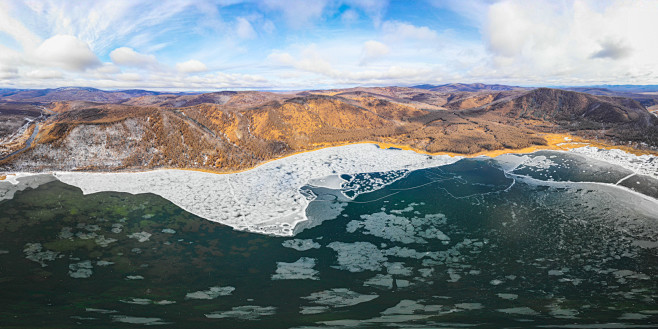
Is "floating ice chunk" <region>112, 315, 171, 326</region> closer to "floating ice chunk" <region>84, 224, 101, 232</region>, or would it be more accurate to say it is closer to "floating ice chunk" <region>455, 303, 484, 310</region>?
"floating ice chunk" <region>455, 303, 484, 310</region>

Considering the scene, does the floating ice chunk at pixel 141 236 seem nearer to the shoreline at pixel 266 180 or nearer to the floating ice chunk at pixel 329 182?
the shoreline at pixel 266 180

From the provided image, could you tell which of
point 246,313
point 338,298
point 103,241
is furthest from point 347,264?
point 103,241

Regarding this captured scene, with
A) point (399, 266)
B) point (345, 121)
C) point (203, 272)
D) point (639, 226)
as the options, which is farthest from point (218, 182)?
point (345, 121)

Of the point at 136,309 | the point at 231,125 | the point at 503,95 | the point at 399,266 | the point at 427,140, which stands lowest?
the point at 399,266

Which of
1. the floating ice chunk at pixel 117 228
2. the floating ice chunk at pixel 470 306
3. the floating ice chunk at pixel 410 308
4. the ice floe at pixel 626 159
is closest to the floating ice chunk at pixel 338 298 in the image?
the floating ice chunk at pixel 410 308

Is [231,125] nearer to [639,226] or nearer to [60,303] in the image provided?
[60,303]

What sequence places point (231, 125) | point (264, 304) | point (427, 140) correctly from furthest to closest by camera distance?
point (427, 140)
point (231, 125)
point (264, 304)

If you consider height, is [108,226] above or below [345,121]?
below
